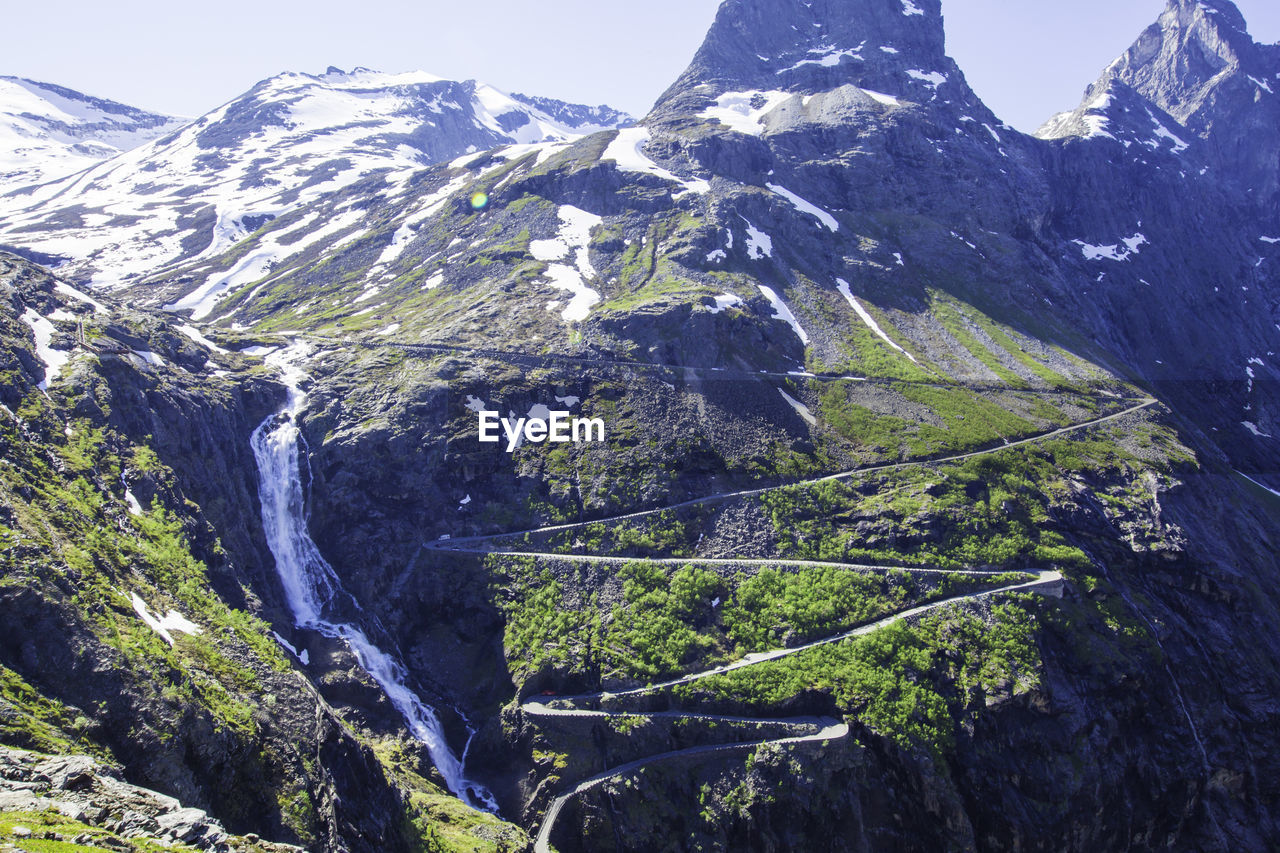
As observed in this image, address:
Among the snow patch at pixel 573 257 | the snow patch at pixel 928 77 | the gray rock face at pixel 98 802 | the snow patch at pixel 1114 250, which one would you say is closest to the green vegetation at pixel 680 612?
the gray rock face at pixel 98 802

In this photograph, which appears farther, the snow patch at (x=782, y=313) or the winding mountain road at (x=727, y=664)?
the snow patch at (x=782, y=313)

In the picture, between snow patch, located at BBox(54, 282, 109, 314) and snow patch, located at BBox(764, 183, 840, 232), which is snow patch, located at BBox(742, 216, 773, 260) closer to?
snow patch, located at BBox(764, 183, 840, 232)

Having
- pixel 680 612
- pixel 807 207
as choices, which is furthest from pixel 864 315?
pixel 680 612

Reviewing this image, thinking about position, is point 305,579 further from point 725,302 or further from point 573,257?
point 573,257

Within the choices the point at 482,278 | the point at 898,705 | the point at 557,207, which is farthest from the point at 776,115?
the point at 898,705

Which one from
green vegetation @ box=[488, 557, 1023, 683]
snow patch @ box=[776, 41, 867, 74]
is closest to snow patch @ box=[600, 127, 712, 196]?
snow patch @ box=[776, 41, 867, 74]

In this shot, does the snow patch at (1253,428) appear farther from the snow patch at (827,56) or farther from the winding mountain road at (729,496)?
the snow patch at (827,56)

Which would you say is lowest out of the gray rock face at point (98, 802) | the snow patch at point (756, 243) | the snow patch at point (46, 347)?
the gray rock face at point (98, 802)
